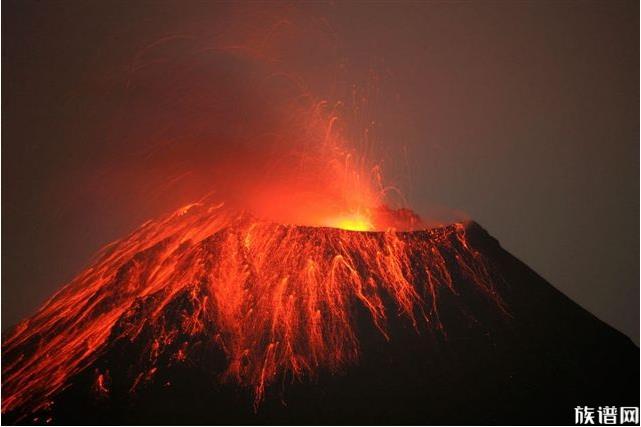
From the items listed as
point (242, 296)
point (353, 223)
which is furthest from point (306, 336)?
point (353, 223)

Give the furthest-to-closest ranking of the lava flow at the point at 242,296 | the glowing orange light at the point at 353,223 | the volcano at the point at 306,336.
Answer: the glowing orange light at the point at 353,223 < the lava flow at the point at 242,296 < the volcano at the point at 306,336

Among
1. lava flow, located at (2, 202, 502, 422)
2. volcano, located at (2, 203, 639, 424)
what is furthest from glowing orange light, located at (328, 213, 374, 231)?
volcano, located at (2, 203, 639, 424)

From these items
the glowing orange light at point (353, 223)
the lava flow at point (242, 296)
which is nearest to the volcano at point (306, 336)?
the lava flow at point (242, 296)

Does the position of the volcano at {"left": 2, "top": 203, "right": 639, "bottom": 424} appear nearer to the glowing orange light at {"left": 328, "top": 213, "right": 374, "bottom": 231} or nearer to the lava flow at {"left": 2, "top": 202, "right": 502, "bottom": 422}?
the lava flow at {"left": 2, "top": 202, "right": 502, "bottom": 422}

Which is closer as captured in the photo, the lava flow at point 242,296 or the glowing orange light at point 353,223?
the lava flow at point 242,296

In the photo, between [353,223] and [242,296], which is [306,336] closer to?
[242,296]

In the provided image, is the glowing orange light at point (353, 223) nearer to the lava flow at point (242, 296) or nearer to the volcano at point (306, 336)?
the lava flow at point (242, 296)

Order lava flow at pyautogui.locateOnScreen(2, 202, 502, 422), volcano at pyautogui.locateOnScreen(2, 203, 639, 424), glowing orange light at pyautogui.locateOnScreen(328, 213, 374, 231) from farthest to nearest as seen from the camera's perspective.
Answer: glowing orange light at pyautogui.locateOnScreen(328, 213, 374, 231) → lava flow at pyautogui.locateOnScreen(2, 202, 502, 422) → volcano at pyautogui.locateOnScreen(2, 203, 639, 424)
